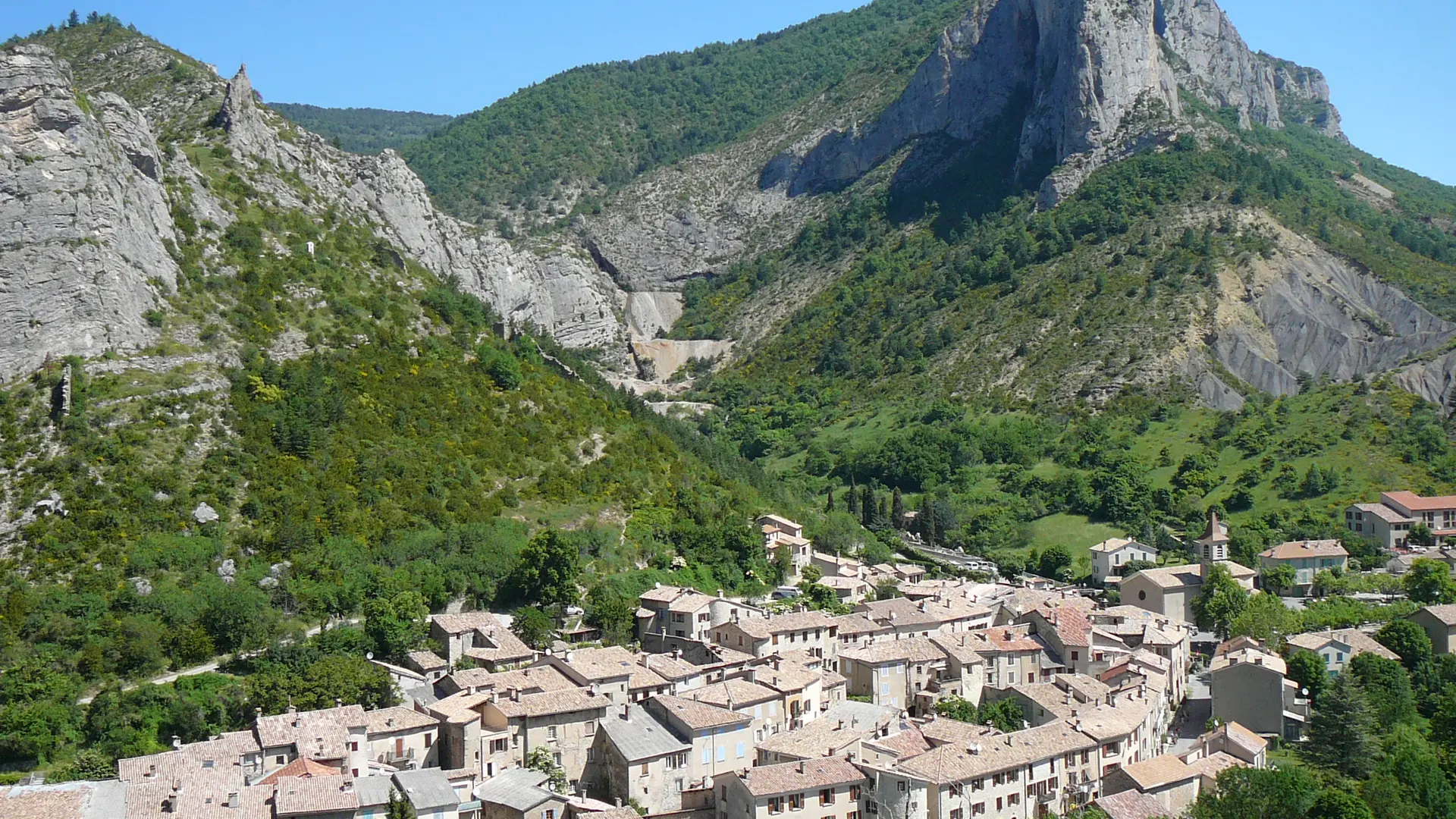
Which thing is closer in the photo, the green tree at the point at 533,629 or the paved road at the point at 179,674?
the paved road at the point at 179,674

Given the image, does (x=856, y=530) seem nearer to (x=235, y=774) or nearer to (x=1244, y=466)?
(x=1244, y=466)

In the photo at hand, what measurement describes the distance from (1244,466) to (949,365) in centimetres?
3919

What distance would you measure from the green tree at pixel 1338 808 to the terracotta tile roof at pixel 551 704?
84.1ft

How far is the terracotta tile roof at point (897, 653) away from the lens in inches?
2589

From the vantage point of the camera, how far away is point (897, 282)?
175 m

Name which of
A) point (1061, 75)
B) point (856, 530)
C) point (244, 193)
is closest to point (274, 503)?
point (244, 193)

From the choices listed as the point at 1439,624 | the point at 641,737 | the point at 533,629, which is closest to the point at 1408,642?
the point at 1439,624

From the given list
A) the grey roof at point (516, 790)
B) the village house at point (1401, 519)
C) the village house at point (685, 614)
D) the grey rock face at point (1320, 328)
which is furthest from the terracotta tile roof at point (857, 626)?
the grey rock face at point (1320, 328)

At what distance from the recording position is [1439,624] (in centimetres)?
7594

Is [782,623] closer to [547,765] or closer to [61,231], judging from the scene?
[547,765]

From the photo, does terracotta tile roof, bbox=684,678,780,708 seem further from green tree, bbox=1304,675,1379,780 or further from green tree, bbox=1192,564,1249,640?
green tree, bbox=1192,564,1249,640

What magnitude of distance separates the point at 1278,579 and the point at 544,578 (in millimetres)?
46726

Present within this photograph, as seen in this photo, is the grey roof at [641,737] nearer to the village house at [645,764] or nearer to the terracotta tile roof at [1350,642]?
the village house at [645,764]

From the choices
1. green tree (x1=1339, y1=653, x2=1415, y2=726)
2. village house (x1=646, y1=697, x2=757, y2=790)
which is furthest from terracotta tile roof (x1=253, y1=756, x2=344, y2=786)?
green tree (x1=1339, y1=653, x2=1415, y2=726)
